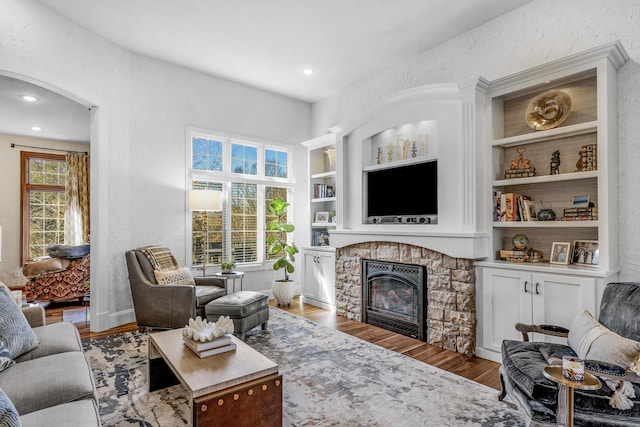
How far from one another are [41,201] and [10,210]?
510 mm

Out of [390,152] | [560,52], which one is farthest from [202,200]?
[560,52]

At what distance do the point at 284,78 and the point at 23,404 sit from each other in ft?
15.2

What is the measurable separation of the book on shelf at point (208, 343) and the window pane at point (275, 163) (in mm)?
3685

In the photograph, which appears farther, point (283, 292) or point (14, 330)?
point (283, 292)

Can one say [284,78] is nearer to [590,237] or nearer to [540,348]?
[590,237]

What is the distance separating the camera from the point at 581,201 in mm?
2982

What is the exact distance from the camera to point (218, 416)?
1757 mm

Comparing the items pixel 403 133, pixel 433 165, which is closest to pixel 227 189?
pixel 403 133

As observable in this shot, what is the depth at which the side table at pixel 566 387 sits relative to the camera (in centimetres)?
137

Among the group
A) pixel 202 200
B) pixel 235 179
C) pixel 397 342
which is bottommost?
pixel 397 342

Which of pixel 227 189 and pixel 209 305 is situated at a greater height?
pixel 227 189

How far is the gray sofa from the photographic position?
1.43 meters

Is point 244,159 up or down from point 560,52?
down

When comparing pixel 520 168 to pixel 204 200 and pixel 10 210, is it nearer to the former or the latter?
pixel 204 200
